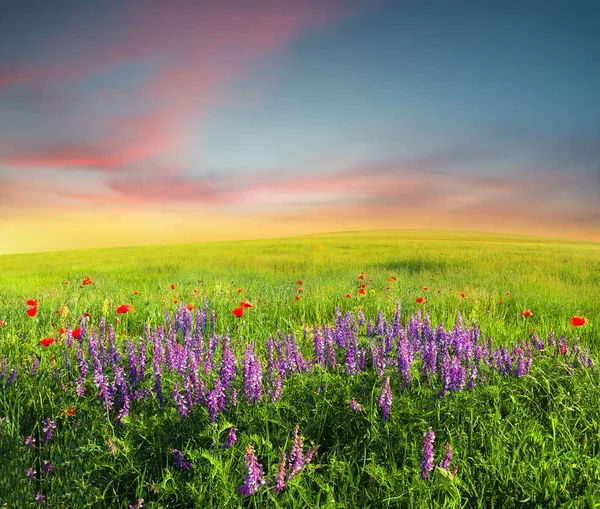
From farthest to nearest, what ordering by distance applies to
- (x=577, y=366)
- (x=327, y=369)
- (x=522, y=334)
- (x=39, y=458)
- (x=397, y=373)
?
(x=522, y=334) < (x=577, y=366) < (x=327, y=369) < (x=397, y=373) < (x=39, y=458)

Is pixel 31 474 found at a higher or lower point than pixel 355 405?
lower

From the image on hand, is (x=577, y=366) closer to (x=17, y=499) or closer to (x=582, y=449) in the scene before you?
(x=582, y=449)

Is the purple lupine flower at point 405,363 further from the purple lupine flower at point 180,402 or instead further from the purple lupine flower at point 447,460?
the purple lupine flower at point 180,402

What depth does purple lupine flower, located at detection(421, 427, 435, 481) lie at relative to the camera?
2062 millimetres

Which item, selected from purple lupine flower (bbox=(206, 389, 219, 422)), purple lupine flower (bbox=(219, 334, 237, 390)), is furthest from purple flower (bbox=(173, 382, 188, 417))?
purple lupine flower (bbox=(219, 334, 237, 390))

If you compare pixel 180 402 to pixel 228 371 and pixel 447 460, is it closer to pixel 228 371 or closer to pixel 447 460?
pixel 228 371

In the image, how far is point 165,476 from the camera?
2.21m

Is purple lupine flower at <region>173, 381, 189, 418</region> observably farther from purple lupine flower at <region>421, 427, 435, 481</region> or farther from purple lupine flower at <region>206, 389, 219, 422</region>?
purple lupine flower at <region>421, 427, 435, 481</region>

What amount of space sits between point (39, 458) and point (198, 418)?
1007 millimetres

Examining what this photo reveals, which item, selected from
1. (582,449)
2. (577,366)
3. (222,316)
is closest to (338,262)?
(222,316)

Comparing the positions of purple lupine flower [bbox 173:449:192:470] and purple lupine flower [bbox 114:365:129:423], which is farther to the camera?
purple lupine flower [bbox 114:365:129:423]

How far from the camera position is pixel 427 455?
A: 2.08 meters

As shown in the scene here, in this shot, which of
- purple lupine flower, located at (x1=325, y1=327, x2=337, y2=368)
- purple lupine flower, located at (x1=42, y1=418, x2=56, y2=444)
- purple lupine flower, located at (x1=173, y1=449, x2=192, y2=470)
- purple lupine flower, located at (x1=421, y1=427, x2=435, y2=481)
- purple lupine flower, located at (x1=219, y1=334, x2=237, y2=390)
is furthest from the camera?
purple lupine flower, located at (x1=325, y1=327, x2=337, y2=368)

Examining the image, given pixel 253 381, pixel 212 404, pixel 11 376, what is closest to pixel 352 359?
pixel 253 381
